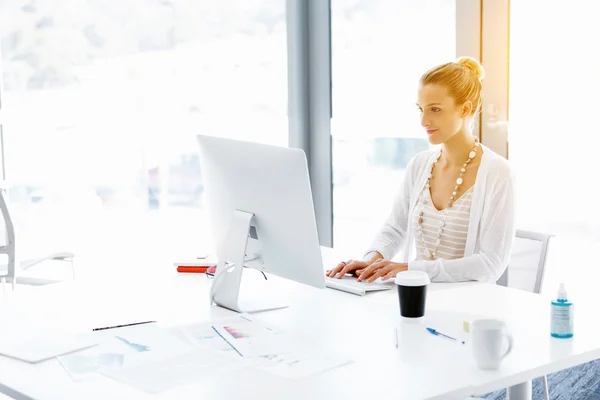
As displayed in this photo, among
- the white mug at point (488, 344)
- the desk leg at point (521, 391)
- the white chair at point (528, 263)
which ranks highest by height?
the white mug at point (488, 344)

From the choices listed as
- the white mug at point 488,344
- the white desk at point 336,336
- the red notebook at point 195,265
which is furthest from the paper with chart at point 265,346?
the red notebook at point 195,265

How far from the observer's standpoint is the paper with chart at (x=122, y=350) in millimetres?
1647

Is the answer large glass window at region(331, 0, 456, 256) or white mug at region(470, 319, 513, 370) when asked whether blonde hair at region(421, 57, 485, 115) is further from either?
large glass window at region(331, 0, 456, 256)

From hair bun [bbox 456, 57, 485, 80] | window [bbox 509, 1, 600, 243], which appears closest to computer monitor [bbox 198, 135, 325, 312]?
hair bun [bbox 456, 57, 485, 80]

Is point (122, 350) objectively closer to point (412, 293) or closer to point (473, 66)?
point (412, 293)

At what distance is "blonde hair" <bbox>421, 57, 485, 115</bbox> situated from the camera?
259 centimetres

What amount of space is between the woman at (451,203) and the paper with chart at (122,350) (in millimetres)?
668

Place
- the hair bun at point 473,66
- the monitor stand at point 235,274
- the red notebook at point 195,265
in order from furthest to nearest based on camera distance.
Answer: the hair bun at point 473,66 < the red notebook at point 195,265 < the monitor stand at point 235,274

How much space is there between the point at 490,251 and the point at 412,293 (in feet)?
1.92

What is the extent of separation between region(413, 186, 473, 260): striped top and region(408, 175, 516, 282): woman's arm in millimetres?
71

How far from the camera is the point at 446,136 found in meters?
2.59

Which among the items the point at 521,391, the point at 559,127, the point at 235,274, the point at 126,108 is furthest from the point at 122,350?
the point at 126,108

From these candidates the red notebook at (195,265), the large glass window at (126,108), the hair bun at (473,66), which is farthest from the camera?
the large glass window at (126,108)

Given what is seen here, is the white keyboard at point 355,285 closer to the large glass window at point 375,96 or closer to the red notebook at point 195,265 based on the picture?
the red notebook at point 195,265
